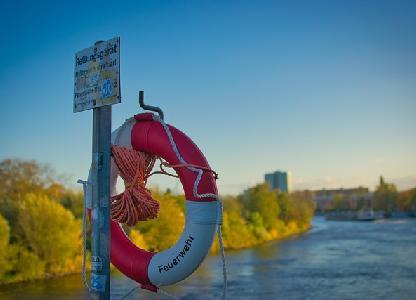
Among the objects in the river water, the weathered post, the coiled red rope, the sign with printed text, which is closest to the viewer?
the sign with printed text

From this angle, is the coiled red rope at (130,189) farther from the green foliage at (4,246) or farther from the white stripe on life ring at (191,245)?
the green foliage at (4,246)

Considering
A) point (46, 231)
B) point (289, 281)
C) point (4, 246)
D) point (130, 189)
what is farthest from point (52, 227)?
point (130, 189)

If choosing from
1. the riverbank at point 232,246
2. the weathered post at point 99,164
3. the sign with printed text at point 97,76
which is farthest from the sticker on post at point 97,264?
the riverbank at point 232,246

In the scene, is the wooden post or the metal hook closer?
the wooden post

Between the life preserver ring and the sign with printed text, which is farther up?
the sign with printed text

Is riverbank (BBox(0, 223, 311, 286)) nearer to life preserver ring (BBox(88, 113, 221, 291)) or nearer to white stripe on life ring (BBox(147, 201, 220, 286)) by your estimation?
life preserver ring (BBox(88, 113, 221, 291))

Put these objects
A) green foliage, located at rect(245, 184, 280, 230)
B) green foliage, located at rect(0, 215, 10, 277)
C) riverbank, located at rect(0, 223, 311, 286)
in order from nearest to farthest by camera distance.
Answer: green foliage, located at rect(0, 215, 10, 277) < riverbank, located at rect(0, 223, 311, 286) < green foliage, located at rect(245, 184, 280, 230)

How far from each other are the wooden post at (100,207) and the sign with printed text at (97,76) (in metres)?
0.13

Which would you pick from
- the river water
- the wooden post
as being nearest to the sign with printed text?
the wooden post

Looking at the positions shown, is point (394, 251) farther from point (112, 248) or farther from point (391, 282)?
point (112, 248)

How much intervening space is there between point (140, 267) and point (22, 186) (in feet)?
101

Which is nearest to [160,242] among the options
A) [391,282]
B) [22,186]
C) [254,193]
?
[22,186]

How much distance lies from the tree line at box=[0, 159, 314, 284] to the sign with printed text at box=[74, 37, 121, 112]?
906 centimetres

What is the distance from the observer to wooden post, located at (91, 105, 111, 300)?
3.89m
